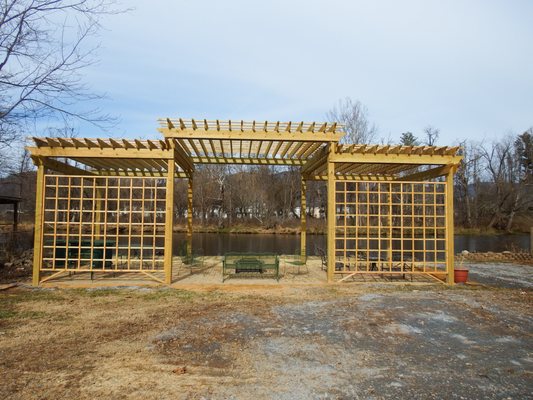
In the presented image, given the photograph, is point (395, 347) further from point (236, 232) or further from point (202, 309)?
point (236, 232)

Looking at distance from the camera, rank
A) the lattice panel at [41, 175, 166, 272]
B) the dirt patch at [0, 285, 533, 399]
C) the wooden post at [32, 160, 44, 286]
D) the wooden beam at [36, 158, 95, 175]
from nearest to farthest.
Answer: the dirt patch at [0, 285, 533, 399], the wooden post at [32, 160, 44, 286], the lattice panel at [41, 175, 166, 272], the wooden beam at [36, 158, 95, 175]

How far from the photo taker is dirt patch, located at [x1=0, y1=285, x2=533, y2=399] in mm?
3635

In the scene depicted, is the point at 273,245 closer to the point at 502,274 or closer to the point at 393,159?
the point at 502,274

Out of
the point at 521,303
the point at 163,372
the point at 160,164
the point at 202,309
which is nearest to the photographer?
the point at 163,372

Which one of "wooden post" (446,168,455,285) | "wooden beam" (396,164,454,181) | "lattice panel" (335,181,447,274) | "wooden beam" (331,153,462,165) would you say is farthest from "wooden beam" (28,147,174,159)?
"wooden post" (446,168,455,285)

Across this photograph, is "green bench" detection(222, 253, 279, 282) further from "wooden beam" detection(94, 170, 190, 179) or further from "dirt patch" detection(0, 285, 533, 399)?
"wooden beam" detection(94, 170, 190, 179)

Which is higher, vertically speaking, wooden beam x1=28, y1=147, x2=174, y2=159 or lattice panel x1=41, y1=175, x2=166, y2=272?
wooden beam x1=28, y1=147, x2=174, y2=159

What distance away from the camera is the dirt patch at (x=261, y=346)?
3.63 metres

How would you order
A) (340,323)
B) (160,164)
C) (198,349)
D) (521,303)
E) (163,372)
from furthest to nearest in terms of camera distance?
(160,164) → (521,303) → (340,323) → (198,349) → (163,372)

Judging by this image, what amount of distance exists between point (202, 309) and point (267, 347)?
2.25m

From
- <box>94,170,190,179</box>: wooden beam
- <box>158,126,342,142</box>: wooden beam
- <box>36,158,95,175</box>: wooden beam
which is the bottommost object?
<box>36,158,95,175</box>: wooden beam

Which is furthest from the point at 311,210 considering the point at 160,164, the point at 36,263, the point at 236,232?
the point at 36,263

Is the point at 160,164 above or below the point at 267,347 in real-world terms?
above

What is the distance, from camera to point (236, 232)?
35.6 m
